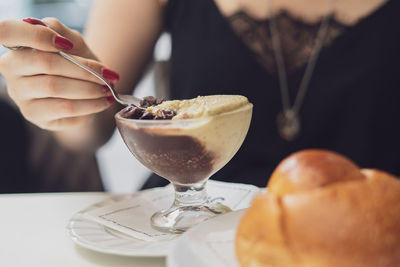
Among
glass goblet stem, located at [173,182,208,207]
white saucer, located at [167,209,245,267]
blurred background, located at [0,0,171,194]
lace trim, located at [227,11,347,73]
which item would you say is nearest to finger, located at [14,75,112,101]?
blurred background, located at [0,0,171,194]

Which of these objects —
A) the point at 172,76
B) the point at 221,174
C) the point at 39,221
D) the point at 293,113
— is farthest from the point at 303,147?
the point at 39,221

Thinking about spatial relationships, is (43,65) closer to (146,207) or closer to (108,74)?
(108,74)

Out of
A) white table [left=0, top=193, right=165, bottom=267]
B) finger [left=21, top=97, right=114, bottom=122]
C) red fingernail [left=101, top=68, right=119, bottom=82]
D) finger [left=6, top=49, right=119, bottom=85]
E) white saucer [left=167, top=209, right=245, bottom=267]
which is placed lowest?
white table [left=0, top=193, right=165, bottom=267]

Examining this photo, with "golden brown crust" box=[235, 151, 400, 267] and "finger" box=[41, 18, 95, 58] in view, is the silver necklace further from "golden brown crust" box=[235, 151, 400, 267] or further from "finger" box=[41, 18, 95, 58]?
"golden brown crust" box=[235, 151, 400, 267]

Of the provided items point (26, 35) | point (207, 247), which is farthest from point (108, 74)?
point (207, 247)

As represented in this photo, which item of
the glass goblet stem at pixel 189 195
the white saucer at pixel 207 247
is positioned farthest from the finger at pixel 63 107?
the white saucer at pixel 207 247

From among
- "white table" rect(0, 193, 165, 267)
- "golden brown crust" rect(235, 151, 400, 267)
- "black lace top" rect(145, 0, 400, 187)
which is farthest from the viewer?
"black lace top" rect(145, 0, 400, 187)
